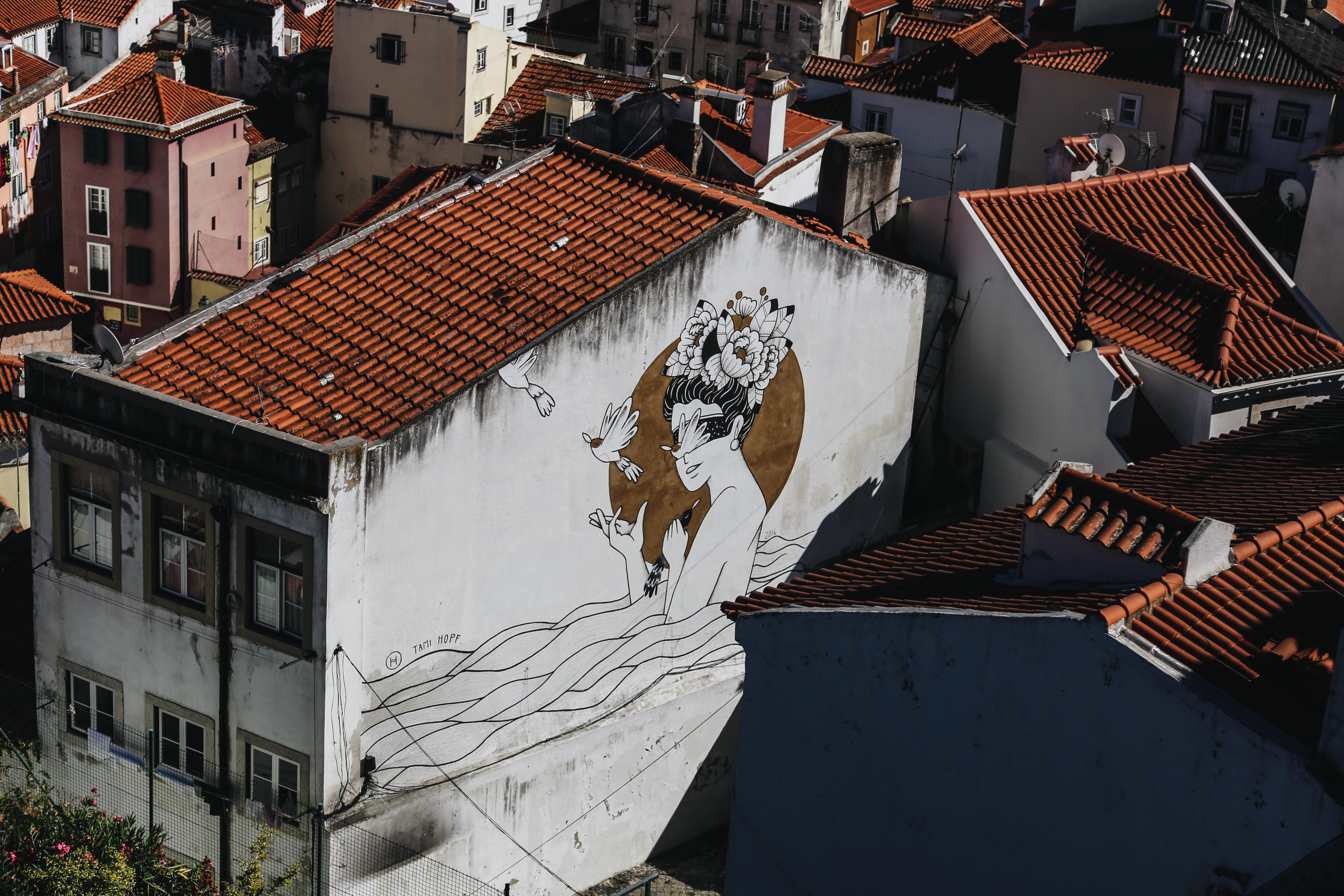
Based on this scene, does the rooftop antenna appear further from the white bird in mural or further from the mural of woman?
the white bird in mural

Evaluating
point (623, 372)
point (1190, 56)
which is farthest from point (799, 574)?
point (1190, 56)

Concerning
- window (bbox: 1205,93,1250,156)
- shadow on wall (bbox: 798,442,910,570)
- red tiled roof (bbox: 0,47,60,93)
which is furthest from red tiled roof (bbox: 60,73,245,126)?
shadow on wall (bbox: 798,442,910,570)

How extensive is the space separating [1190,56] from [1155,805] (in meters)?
40.1

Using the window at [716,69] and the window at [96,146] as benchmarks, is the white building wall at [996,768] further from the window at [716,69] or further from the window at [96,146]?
the window at [716,69]

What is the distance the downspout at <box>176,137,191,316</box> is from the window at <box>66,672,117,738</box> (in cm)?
3708

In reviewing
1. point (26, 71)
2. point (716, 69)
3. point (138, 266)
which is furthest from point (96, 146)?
point (716, 69)

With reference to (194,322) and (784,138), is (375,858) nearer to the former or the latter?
(194,322)

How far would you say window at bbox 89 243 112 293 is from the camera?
61.6 m

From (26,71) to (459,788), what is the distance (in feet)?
171

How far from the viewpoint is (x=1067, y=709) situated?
17125mm

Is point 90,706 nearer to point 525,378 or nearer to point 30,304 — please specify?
point 525,378

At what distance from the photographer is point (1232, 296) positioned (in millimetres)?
29297

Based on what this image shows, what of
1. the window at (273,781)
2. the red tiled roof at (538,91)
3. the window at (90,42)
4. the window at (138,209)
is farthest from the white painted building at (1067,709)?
the window at (90,42)

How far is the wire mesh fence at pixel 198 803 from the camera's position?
23.7 metres
